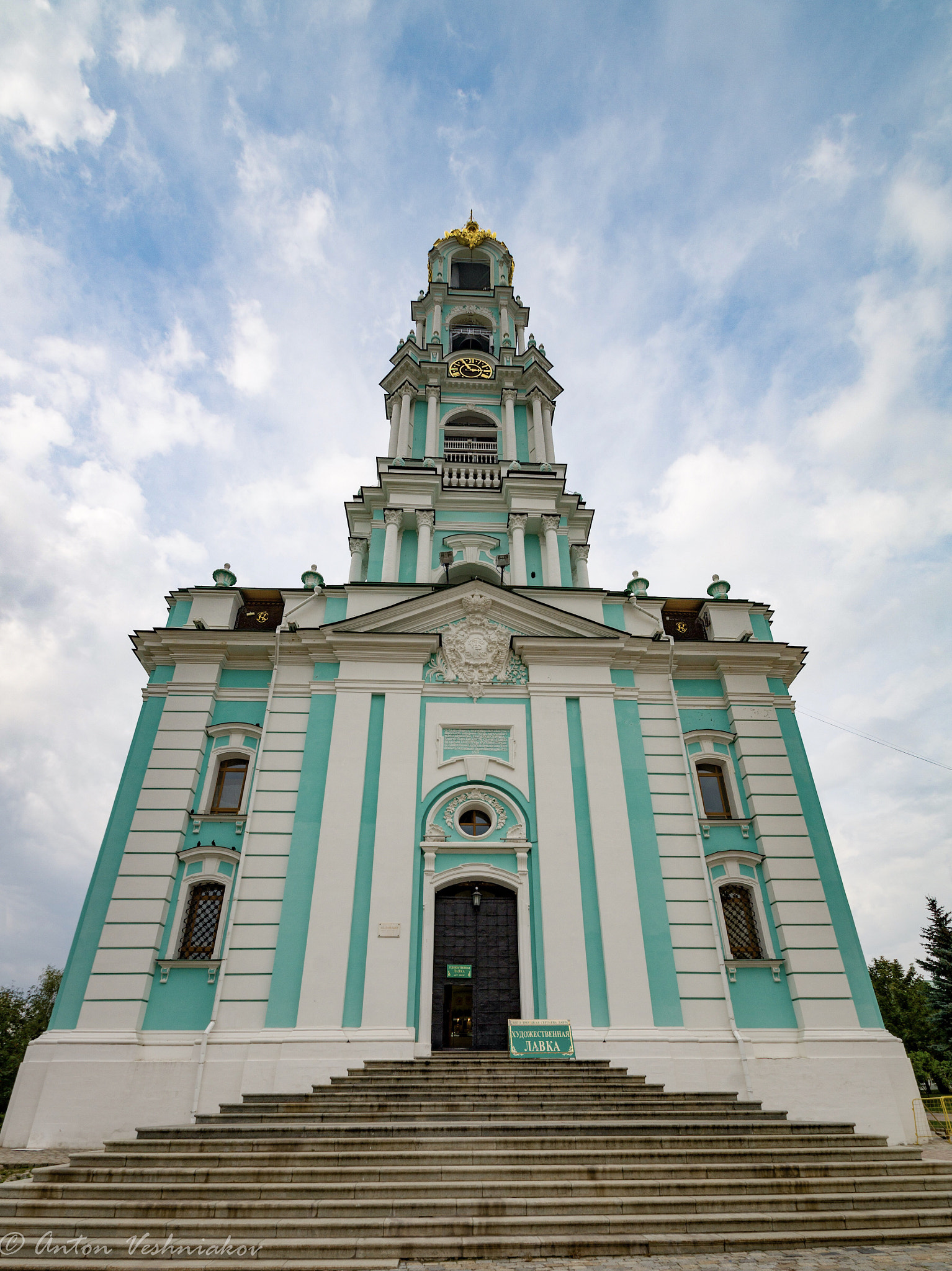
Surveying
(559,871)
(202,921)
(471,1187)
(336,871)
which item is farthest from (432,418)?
(471,1187)

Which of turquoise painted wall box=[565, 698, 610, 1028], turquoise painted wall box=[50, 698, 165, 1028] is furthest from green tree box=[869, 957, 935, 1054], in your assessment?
turquoise painted wall box=[50, 698, 165, 1028]

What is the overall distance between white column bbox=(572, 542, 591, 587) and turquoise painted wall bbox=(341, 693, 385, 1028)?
8.16 meters

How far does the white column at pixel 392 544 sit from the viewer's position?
2170 cm

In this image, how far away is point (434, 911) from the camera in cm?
1628

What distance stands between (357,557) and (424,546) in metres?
3.16

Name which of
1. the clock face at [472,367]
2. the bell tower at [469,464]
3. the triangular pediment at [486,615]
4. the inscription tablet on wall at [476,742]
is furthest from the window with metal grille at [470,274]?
the inscription tablet on wall at [476,742]

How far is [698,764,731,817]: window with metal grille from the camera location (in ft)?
60.2

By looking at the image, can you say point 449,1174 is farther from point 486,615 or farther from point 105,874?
point 486,615

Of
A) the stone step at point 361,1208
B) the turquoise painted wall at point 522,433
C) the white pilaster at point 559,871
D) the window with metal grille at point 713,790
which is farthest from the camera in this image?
the turquoise painted wall at point 522,433

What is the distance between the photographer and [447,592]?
1980 cm

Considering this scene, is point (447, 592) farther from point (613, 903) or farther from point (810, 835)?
point (810, 835)

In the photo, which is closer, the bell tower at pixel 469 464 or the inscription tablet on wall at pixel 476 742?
the inscription tablet on wall at pixel 476 742

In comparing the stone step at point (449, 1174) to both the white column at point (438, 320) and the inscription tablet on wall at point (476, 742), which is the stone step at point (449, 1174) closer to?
the inscription tablet on wall at point (476, 742)

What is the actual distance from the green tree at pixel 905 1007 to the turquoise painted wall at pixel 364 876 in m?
38.9
